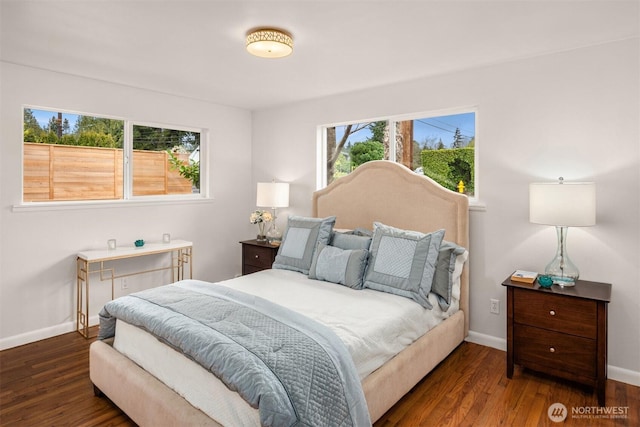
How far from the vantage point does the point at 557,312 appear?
255cm

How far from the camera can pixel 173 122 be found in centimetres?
434

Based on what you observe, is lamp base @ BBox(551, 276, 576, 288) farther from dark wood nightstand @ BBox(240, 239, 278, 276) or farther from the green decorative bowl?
dark wood nightstand @ BBox(240, 239, 278, 276)

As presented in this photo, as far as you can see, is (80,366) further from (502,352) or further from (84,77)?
(502,352)

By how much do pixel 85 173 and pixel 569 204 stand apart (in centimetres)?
420

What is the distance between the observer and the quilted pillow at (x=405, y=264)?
2754mm

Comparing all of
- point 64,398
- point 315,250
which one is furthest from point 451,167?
point 64,398

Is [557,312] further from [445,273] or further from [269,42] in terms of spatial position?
[269,42]

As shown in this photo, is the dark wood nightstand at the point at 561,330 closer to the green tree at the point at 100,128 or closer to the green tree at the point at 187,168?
the green tree at the point at 187,168

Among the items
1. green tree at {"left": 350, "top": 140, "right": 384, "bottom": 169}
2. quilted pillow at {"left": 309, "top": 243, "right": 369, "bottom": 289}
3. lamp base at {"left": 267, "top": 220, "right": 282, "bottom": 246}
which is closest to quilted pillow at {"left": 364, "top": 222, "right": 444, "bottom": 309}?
quilted pillow at {"left": 309, "top": 243, "right": 369, "bottom": 289}

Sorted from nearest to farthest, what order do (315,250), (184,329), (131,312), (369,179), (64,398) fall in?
(184,329)
(131,312)
(64,398)
(315,250)
(369,179)

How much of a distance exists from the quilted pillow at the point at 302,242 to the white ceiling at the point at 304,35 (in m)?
1.38

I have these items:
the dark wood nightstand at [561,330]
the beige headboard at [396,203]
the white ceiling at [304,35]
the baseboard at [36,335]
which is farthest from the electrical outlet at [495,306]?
the baseboard at [36,335]

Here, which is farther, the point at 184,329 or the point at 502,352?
the point at 502,352

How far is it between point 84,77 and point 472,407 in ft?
13.9
